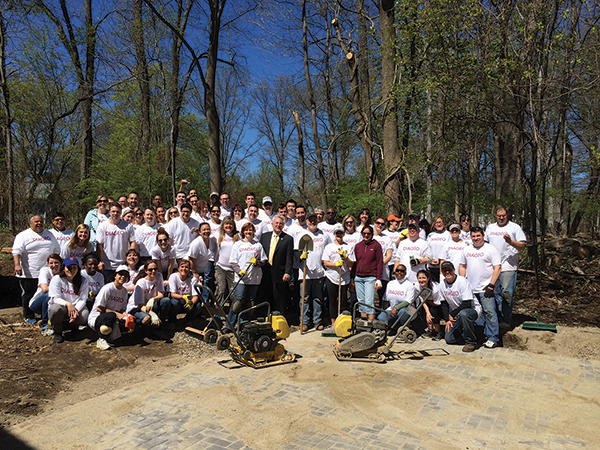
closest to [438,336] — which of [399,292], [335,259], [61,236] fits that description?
[399,292]

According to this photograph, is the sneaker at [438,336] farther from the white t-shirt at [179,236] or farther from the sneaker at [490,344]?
the white t-shirt at [179,236]

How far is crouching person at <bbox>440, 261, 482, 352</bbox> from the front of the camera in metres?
7.03

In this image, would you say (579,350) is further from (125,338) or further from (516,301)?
(125,338)

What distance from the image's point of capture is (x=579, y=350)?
23.0 ft

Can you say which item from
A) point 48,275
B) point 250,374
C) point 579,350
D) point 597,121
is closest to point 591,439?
point 579,350

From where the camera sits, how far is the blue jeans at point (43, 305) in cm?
747

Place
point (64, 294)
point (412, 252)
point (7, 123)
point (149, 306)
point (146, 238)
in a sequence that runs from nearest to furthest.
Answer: point (64, 294) < point (149, 306) < point (412, 252) < point (146, 238) < point (7, 123)

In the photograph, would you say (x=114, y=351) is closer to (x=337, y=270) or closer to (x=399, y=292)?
(x=337, y=270)

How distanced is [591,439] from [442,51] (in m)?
9.74

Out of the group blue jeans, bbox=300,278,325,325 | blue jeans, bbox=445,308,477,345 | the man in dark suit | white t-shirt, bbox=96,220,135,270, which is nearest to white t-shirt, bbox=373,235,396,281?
blue jeans, bbox=300,278,325,325

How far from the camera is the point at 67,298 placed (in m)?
7.02

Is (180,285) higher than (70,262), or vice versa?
(70,262)

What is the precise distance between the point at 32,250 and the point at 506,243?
862 cm

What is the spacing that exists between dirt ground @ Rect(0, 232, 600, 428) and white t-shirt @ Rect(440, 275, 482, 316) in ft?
3.56
